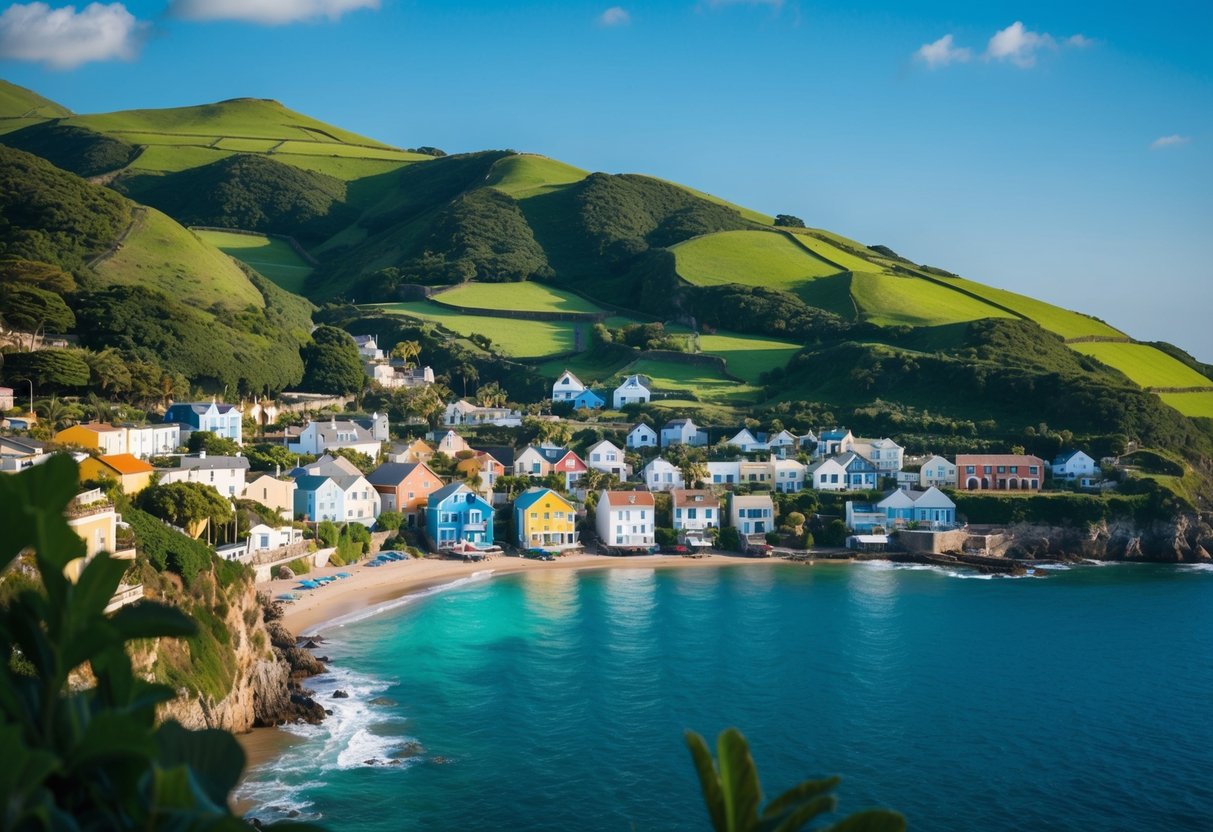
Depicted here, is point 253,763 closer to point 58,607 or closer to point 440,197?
point 58,607

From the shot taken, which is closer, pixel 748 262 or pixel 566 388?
pixel 566 388

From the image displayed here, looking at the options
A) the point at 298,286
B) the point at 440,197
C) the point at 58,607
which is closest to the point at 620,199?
the point at 440,197

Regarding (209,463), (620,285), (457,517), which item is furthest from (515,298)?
(209,463)

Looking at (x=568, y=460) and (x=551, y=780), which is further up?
(x=568, y=460)

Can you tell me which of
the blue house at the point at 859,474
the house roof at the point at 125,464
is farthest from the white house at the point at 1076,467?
the house roof at the point at 125,464

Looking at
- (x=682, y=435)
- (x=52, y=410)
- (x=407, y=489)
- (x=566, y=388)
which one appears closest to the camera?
(x=52, y=410)

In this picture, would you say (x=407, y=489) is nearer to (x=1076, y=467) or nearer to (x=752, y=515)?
(x=752, y=515)
